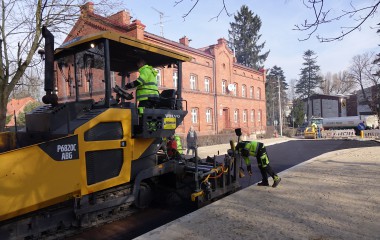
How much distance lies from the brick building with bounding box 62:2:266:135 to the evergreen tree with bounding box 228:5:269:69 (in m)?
19.6

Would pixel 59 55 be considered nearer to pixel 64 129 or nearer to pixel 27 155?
pixel 64 129

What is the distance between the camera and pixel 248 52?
5822cm

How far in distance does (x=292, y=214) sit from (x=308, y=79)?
252ft

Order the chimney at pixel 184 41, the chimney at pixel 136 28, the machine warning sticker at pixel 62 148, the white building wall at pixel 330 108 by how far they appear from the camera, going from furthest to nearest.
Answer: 1. the white building wall at pixel 330 108
2. the chimney at pixel 184 41
3. the chimney at pixel 136 28
4. the machine warning sticker at pixel 62 148

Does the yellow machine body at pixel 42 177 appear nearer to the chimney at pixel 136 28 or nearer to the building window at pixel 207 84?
the chimney at pixel 136 28

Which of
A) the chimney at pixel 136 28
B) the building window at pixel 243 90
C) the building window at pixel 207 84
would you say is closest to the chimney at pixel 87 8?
the chimney at pixel 136 28

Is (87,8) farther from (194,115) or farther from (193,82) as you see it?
(194,115)

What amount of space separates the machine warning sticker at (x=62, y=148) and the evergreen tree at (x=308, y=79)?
77.1 meters

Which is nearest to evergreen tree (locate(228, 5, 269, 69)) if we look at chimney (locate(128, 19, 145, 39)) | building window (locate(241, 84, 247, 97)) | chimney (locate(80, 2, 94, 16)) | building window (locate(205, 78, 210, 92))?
building window (locate(241, 84, 247, 97))

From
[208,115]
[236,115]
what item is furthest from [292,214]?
[236,115]

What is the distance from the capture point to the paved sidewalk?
4434 mm

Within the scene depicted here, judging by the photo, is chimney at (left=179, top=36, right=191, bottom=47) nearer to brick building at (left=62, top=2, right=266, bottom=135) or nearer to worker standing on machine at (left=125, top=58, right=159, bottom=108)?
brick building at (left=62, top=2, right=266, bottom=135)

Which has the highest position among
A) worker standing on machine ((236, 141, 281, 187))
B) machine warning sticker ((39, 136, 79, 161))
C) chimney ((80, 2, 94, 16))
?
chimney ((80, 2, 94, 16))

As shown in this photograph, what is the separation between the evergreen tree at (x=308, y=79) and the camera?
75.5 meters
